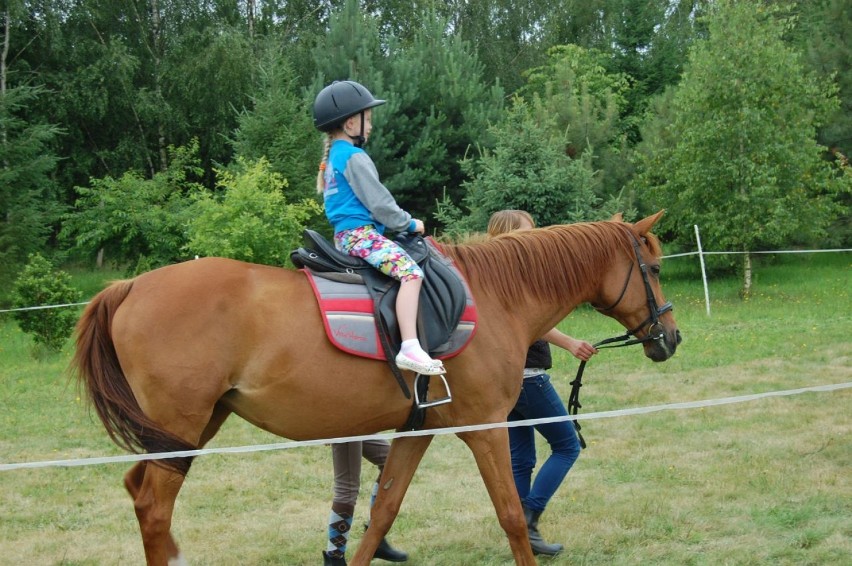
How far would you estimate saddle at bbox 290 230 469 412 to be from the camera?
3975mm

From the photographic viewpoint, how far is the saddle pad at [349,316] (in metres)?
3.90

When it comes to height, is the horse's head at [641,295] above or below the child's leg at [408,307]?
below

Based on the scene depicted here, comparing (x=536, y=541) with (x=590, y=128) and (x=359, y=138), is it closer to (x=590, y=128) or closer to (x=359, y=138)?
(x=359, y=138)

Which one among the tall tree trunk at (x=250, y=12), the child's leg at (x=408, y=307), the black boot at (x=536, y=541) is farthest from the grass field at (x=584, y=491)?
the tall tree trunk at (x=250, y=12)

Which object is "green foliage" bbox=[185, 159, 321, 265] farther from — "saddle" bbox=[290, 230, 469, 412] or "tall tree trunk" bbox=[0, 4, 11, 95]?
"tall tree trunk" bbox=[0, 4, 11, 95]

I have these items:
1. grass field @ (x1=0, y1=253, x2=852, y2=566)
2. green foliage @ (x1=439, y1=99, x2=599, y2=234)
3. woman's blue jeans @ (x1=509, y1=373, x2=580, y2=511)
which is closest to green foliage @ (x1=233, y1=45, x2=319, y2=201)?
green foliage @ (x1=439, y1=99, x2=599, y2=234)

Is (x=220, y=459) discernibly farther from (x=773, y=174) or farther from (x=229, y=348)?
(x=773, y=174)

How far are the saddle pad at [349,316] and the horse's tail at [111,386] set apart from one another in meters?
0.85

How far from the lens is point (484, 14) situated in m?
35.5

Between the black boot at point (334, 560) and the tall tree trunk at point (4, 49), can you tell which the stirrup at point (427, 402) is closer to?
the black boot at point (334, 560)

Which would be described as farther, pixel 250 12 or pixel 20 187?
pixel 250 12

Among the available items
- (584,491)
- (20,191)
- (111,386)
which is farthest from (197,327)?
(20,191)

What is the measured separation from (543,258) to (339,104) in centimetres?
140

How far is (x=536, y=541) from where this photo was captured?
4.97m
